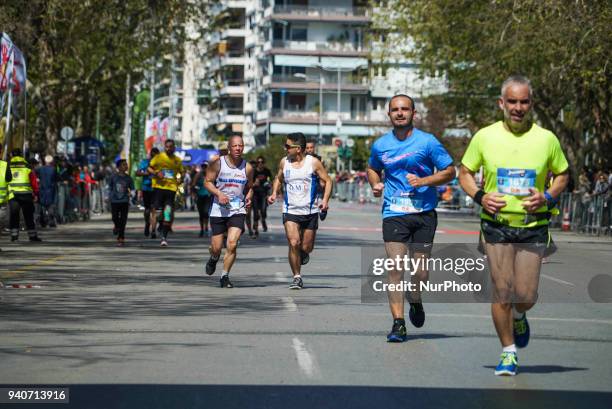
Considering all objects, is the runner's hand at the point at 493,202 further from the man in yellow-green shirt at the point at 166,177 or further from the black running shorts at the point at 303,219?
the man in yellow-green shirt at the point at 166,177

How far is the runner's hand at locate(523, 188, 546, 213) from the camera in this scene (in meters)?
9.88

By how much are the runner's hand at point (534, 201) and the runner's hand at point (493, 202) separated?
0.16 meters

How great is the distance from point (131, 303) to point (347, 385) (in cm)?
647

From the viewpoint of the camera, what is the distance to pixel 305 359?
10.9 meters

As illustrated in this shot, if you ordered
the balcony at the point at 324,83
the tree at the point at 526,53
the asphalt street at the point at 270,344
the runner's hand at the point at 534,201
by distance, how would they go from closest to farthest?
the asphalt street at the point at 270,344 → the runner's hand at the point at 534,201 → the tree at the point at 526,53 → the balcony at the point at 324,83

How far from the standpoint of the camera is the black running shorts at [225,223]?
18291 millimetres

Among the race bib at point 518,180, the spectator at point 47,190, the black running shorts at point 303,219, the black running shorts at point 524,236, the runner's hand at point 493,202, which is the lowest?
the spectator at point 47,190

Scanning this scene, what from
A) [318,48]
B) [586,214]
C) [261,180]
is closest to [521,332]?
[261,180]

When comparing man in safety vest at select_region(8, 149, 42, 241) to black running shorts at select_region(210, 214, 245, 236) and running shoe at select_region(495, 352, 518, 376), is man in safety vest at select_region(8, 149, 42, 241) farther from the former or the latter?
running shoe at select_region(495, 352, 518, 376)

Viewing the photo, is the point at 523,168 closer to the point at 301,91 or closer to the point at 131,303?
the point at 131,303

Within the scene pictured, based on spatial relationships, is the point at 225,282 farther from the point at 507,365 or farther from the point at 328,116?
the point at 328,116

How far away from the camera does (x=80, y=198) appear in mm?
44875

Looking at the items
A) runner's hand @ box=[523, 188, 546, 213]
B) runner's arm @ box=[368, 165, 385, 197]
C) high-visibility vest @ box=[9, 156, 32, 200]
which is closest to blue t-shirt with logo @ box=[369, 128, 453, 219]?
runner's arm @ box=[368, 165, 385, 197]
